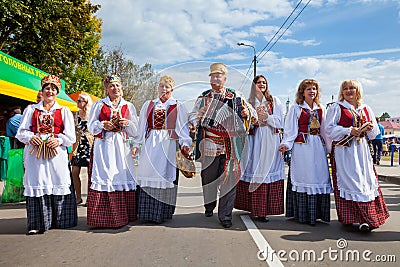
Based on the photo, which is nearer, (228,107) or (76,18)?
(228,107)

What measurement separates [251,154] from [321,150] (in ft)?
3.18

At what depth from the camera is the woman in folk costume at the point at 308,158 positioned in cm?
494

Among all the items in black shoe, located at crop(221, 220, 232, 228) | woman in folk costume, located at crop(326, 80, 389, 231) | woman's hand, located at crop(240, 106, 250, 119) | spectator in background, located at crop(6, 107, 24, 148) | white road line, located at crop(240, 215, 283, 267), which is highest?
spectator in background, located at crop(6, 107, 24, 148)

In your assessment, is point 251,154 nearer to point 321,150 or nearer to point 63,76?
point 321,150

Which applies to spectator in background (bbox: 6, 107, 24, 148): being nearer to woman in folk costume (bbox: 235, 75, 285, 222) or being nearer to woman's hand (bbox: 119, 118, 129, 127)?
woman's hand (bbox: 119, 118, 129, 127)

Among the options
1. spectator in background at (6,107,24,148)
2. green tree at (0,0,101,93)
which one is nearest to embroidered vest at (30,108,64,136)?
spectator in background at (6,107,24,148)

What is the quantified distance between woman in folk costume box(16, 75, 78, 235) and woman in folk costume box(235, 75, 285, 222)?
247cm

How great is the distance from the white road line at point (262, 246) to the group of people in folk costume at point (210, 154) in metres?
0.30

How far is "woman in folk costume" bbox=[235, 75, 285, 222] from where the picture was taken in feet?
17.1

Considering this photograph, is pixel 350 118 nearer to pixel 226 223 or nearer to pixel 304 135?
pixel 304 135

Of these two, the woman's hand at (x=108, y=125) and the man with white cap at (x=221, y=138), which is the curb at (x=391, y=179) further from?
the woman's hand at (x=108, y=125)

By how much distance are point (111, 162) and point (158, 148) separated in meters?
0.64

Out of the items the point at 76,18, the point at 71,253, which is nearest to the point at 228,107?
the point at 71,253

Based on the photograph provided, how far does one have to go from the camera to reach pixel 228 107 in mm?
4629
